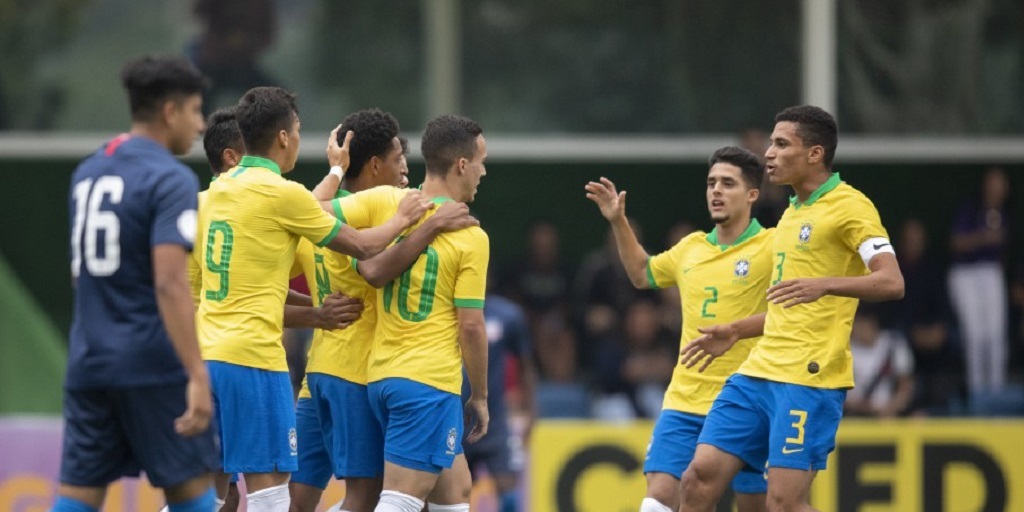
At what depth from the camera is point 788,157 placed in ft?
25.1

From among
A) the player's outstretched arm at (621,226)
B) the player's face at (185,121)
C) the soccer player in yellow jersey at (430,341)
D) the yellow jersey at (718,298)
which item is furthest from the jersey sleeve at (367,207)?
the yellow jersey at (718,298)

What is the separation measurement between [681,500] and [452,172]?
6.37 ft

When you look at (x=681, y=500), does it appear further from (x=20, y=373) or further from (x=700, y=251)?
(x=20, y=373)

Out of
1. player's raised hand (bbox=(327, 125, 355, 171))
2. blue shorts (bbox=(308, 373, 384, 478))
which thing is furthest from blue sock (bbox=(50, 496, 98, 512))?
player's raised hand (bbox=(327, 125, 355, 171))

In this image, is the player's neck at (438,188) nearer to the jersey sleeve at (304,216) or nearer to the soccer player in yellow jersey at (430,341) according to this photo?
the soccer player in yellow jersey at (430,341)

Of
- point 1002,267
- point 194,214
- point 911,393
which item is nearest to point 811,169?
point 194,214

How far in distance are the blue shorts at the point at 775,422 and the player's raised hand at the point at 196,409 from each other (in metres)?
2.83

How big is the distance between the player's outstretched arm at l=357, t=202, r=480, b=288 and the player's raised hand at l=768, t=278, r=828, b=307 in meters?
1.47

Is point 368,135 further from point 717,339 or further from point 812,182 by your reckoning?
point 812,182

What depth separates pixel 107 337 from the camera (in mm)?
5789

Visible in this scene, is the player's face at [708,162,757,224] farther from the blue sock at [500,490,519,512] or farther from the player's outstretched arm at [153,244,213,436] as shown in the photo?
the blue sock at [500,490,519,512]

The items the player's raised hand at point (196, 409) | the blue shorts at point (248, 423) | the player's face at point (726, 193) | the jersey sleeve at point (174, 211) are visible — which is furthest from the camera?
the player's face at point (726, 193)

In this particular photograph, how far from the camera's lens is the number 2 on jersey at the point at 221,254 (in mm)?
6914

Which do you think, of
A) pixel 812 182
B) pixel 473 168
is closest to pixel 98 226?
pixel 473 168
